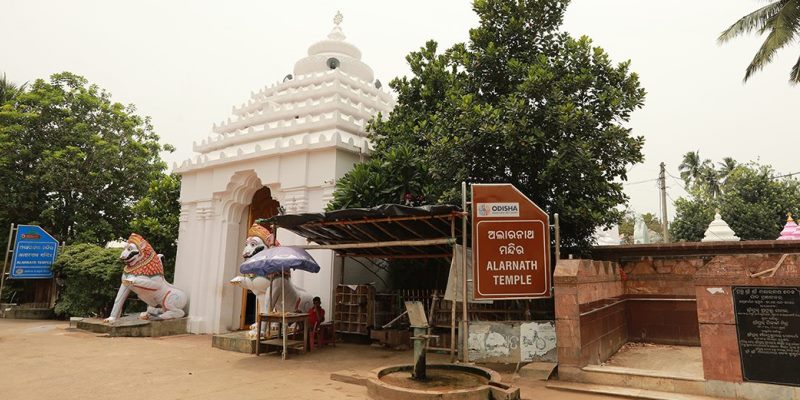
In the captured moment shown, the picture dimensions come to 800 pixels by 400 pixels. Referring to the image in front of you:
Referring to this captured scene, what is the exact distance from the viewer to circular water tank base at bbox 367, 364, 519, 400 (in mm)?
5285

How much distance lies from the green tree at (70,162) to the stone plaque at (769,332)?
21.0 meters

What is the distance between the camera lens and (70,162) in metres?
18.4

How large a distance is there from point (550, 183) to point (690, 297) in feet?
13.8

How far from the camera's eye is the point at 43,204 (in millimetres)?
18859

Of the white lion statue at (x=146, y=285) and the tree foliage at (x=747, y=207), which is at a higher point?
the tree foliage at (x=747, y=207)

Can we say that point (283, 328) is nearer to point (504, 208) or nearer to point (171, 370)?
point (171, 370)

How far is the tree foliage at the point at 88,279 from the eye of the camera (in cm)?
1517

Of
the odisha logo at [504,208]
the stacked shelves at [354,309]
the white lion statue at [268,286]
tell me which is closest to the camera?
the odisha logo at [504,208]

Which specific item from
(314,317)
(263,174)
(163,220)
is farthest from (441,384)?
(163,220)

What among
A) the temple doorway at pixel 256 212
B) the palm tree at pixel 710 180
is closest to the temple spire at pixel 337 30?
the temple doorway at pixel 256 212

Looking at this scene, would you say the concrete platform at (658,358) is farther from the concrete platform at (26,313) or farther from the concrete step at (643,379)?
the concrete platform at (26,313)

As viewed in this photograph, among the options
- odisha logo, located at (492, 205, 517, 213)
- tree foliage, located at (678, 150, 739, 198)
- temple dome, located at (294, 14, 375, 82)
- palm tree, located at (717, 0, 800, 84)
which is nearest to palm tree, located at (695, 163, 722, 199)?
tree foliage, located at (678, 150, 739, 198)

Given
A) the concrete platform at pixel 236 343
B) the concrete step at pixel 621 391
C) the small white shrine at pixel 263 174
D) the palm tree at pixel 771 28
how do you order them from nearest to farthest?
the concrete step at pixel 621 391 < the concrete platform at pixel 236 343 < the small white shrine at pixel 263 174 < the palm tree at pixel 771 28

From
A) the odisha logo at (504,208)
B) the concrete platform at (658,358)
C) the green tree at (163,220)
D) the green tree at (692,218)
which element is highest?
the green tree at (692,218)
